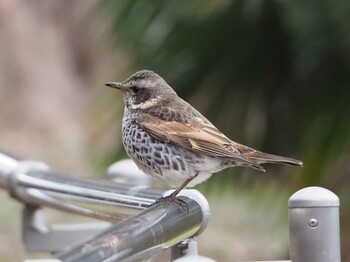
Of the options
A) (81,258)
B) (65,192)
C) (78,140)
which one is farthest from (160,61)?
(78,140)

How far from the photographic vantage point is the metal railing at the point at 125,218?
5.63ft

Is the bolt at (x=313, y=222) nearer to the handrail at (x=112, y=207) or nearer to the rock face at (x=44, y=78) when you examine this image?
the handrail at (x=112, y=207)

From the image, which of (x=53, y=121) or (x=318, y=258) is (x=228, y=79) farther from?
(x=53, y=121)

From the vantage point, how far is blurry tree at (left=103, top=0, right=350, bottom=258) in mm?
3879

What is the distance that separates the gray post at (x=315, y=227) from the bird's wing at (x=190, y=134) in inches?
39.9

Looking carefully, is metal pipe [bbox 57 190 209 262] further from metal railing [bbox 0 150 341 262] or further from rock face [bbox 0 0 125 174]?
rock face [bbox 0 0 125 174]

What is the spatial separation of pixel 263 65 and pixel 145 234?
2.38m

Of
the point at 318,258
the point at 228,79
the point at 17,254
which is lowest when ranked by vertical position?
the point at 17,254

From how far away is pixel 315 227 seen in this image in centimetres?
213

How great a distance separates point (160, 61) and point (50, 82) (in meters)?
7.41

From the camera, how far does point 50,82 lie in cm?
1150

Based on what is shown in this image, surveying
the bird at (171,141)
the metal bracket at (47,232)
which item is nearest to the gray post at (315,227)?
the bird at (171,141)

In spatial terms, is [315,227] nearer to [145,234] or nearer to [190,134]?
[145,234]

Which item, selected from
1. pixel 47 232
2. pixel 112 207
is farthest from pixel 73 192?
pixel 47 232
